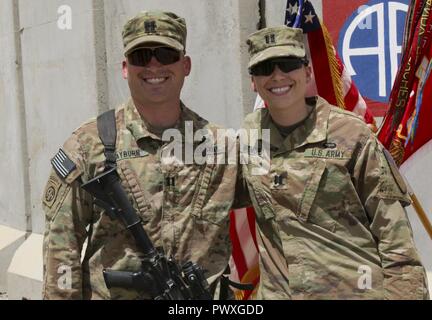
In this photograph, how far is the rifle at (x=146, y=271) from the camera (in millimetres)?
2852

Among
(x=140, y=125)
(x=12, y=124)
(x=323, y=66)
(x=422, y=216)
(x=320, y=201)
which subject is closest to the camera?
(x=320, y=201)

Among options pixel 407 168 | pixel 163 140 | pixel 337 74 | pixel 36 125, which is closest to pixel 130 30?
pixel 163 140

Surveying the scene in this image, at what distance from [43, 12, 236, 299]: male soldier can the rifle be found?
3.0 inches

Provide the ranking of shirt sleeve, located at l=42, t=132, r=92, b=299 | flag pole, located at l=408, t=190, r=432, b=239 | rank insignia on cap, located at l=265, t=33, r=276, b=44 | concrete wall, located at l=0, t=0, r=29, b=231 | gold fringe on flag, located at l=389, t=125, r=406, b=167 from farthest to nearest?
concrete wall, located at l=0, t=0, r=29, b=231, flag pole, located at l=408, t=190, r=432, b=239, gold fringe on flag, located at l=389, t=125, r=406, b=167, rank insignia on cap, located at l=265, t=33, r=276, b=44, shirt sleeve, located at l=42, t=132, r=92, b=299

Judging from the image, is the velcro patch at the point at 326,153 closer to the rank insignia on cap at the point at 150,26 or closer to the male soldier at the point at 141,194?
the male soldier at the point at 141,194

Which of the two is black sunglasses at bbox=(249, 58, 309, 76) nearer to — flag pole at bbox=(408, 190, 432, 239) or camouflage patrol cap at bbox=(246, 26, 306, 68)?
camouflage patrol cap at bbox=(246, 26, 306, 68)

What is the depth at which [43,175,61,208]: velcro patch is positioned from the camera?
2.94m

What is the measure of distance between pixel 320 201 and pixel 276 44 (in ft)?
2.10

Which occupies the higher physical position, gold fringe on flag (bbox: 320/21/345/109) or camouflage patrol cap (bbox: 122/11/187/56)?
camouflage patrol cap (bbox: 122/11/187/56)

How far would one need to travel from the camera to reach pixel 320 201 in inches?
115

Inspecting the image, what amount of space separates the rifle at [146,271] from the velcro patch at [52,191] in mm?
175

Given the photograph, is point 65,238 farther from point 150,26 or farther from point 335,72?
point 335,72

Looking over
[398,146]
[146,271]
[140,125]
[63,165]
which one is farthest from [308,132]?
[398,146]

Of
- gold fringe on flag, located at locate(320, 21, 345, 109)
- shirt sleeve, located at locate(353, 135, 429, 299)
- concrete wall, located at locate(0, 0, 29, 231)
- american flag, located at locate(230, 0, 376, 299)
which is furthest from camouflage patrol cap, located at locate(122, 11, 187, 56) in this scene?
concrete wall, located at locate(0, 0, 29, 231)
